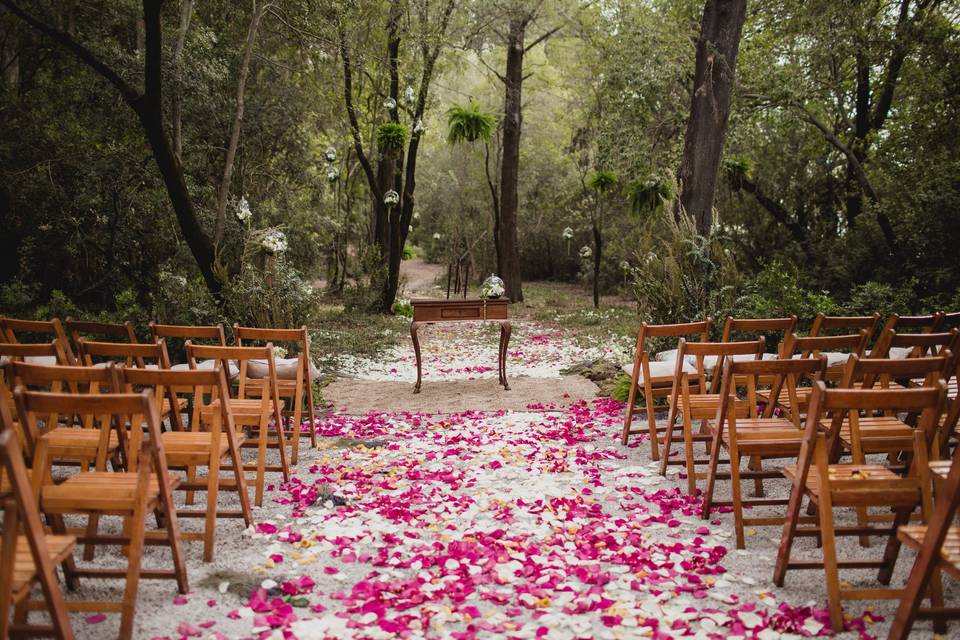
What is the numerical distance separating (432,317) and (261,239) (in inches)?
84.4

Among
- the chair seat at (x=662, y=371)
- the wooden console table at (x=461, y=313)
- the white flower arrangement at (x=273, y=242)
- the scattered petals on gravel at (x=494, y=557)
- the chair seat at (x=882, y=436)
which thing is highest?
the white flower arrangement at (x=273, y=242)

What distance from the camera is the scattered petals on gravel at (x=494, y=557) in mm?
2633

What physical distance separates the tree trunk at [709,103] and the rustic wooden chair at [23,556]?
6.86 metres

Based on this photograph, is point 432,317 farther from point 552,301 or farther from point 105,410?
point 552,301

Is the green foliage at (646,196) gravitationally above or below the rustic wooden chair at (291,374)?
above

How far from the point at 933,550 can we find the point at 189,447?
3198mm

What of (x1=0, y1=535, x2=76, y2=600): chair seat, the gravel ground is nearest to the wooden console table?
the gravel ground

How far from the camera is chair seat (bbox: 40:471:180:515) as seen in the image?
8.55 feet

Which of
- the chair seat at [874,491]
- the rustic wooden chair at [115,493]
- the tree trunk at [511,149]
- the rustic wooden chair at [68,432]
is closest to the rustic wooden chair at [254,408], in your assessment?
the rustic wooden chair at [68,432]

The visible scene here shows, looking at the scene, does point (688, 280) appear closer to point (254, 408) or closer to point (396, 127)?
point (254, 408)

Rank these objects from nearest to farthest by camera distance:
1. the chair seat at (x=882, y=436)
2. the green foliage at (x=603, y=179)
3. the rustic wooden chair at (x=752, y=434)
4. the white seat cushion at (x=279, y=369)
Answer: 1. the rustic wooden chair at (x=752, y=434)
2. the chair seat at (x=882, y=436)
3. the white seat cushion at (x=279, y=369)
4. the green foliage at (x=603, y=179)

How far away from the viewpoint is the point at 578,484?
4.38 metres

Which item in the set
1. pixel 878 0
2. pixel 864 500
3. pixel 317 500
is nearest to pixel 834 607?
pixel 864 500

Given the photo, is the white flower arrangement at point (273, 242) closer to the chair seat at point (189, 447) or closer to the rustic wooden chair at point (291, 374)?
the rustic wooden chair at point (291, 374)
